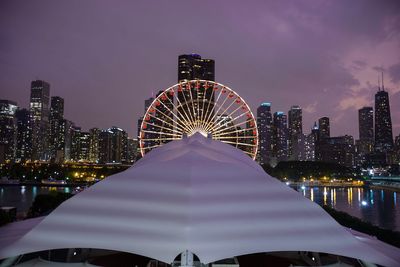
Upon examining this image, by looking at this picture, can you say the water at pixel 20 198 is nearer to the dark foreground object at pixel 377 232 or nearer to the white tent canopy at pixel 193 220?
the white tent canopy at pixel 193 220

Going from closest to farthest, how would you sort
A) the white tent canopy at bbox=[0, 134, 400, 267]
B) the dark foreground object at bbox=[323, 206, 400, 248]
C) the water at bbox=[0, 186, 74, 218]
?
the white tent canopy at bbox=[0, 134, 400, 267] < the dark foreground object at bbox=[323, 206, 400, 248] < the water at bbox=[0, 186, 74, 218]

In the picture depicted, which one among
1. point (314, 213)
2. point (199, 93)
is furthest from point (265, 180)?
point (199, 93)

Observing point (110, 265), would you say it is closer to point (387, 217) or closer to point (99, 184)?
point (99, 184)

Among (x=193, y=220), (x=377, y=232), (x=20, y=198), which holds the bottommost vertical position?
(x=20, y=198)

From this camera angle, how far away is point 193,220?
29.0 ft

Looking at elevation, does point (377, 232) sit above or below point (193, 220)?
below

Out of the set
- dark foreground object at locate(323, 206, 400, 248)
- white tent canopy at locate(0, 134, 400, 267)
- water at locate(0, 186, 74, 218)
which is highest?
white tent canopy at locate(0, 134, 400, 267)

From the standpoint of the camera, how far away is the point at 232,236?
29.0 feet

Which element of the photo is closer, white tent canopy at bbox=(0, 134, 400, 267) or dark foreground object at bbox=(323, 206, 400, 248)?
white tent canopy at bbox=(0, 134, 400, 267)

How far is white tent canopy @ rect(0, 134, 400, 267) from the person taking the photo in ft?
28.4

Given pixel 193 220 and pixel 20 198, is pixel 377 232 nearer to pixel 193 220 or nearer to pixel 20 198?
pixel 193 220

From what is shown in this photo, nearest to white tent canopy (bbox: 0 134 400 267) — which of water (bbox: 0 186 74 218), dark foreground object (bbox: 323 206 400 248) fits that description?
dark foreground object (bbox: 323 206 400 248)

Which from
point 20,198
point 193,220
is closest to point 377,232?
point 193,220

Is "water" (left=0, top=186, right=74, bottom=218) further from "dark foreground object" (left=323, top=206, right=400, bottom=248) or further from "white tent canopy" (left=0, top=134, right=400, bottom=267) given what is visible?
"dark foreground object" (left=323, top=206, right=400, bottom=248)
